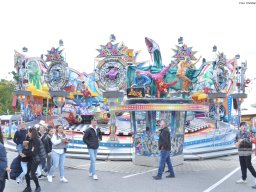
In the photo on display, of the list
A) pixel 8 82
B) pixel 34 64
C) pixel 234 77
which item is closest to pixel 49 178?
pixel 34 64

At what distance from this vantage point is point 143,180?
Result: 9172 mm

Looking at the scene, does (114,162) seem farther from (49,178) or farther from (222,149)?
(222,149)

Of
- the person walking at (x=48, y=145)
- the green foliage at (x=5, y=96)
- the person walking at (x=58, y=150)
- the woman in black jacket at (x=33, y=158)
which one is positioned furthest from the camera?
the green foliage at (x=5, y=96)

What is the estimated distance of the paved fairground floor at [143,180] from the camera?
812 centimetres

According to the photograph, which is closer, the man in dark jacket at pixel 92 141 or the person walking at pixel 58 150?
the person walking at pixel 58 150

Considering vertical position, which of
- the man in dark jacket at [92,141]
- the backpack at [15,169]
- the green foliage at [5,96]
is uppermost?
the green foliage at [5,96]

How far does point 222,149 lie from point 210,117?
70.0 ft

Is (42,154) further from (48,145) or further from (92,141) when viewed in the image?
(92,141)

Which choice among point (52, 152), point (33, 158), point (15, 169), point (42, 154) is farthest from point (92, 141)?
point (15, 169)

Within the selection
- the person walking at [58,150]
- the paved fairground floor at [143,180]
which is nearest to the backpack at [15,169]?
the paved fairground floor at [143,180]

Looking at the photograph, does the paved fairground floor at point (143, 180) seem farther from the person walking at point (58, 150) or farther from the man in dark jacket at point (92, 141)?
the man in dark jacket at point (92, 141)

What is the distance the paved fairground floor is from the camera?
320 inches

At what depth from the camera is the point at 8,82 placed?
57.9 meters

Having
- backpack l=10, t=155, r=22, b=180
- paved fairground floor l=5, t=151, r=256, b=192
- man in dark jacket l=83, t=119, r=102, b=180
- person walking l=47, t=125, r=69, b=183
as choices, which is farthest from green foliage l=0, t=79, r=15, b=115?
backpack l=10, t=155, r=22, b=180
